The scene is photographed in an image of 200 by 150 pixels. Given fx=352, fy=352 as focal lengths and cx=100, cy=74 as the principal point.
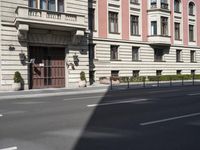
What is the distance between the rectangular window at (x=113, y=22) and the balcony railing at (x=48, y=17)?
7.69m

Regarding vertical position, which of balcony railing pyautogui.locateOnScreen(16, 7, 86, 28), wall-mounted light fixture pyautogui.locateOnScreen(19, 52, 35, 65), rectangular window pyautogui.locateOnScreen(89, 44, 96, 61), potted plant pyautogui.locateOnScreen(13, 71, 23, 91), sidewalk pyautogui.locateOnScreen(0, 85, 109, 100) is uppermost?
balcony railing pyautogui.locateOnScreen(16, 7, 86, 28)

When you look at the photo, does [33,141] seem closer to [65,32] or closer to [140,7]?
[65,32]

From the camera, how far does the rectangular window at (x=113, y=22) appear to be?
3888 cm

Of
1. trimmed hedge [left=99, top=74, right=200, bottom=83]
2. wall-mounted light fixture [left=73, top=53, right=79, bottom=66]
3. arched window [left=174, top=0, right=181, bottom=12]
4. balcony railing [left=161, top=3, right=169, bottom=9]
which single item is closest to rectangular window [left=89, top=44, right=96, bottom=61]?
trimmed hedge [left=99, top=74, right=200, bottom=83]

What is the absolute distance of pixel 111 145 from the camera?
299 inches

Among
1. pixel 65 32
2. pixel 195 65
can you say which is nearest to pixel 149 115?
pixel 65 32

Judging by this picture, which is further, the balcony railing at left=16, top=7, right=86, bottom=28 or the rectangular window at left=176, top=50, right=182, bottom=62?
the rectangular window at left=176, top=50, right=182, bottom=62

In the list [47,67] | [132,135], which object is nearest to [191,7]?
[47,67]

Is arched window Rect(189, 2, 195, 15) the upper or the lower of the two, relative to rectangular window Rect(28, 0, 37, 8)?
upper

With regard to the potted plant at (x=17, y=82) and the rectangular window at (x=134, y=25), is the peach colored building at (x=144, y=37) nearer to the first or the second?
the rectangular window at (x=134, y=25)

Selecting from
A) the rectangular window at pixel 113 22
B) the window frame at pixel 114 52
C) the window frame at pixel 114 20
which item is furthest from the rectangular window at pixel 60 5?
the window frame at pixel 114 52

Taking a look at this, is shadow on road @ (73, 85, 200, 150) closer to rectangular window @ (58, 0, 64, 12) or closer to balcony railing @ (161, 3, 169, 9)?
rectangular window @ (58, 0, 64, 12)

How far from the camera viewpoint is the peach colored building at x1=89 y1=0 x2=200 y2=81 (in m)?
37.6

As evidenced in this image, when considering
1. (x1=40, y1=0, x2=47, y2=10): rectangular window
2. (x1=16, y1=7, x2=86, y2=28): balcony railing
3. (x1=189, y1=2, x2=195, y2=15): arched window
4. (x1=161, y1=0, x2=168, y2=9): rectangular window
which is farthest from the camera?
(x1=189, y1=2, x2=195, y2=15): arched window
